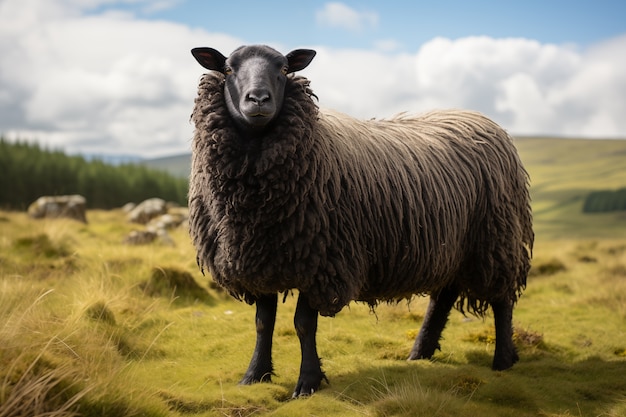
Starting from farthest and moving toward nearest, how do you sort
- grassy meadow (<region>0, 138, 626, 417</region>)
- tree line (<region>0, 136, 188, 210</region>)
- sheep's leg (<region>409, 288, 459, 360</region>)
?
tree line (<region>0, 136, 188, 210</region>) < sheep's leg (<region>409, 288, 459, 360</region>) < grassy meadow (<region>0, 138, 626, 417</region>)

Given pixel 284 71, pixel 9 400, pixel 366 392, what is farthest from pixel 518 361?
pixel 9 400

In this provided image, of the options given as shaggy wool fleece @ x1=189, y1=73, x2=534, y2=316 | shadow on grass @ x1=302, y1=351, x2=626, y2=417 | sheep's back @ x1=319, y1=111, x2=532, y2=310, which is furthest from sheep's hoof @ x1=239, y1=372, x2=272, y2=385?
sheep's back @ x1=319, y1=111, x2=532, y2=310

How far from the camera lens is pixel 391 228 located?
19.5ft

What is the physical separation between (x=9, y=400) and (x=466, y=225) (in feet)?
14.9

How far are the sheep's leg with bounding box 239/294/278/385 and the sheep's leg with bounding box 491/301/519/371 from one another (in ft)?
8.32

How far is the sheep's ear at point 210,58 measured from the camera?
5.41 meters

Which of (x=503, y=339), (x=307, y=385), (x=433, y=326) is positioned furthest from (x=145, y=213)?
(x=307, y=385)

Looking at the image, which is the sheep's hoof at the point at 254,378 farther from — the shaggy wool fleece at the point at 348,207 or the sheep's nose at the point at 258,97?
the sheep's nose at the point at 258,97

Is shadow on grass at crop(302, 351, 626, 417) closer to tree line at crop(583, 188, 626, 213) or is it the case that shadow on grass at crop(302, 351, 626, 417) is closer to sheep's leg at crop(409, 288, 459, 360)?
sheep's leg at crop(409, 288, 459, 360)

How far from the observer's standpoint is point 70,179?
132 ft

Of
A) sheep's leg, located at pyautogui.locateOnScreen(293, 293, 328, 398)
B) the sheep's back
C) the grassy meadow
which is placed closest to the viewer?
the grassy meadow

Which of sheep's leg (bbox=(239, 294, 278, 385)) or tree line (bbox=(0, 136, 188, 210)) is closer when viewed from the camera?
sheep's leg (bbox=(239, 294, 278, 385))

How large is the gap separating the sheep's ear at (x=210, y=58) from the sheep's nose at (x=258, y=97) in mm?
677

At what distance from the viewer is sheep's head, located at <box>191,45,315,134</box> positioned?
4957 millimetres
